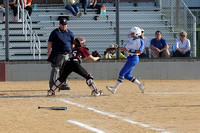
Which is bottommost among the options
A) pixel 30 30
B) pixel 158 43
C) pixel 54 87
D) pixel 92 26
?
pixel 54 87

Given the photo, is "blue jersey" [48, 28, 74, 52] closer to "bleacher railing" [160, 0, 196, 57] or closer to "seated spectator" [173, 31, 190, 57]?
"seated spectator" [173, 31, 190, 57]

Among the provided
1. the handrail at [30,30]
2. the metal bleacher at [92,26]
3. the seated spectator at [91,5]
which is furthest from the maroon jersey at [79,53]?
the seated spectator at [91,5]

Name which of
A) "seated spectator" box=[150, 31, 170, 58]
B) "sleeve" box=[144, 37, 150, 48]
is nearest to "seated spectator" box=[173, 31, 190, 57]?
"seated spectator" box=[150, 31, 170, 58]

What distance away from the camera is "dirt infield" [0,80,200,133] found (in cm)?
815

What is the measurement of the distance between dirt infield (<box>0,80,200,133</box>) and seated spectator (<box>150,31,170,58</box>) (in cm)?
221

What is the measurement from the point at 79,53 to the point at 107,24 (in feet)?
25.8

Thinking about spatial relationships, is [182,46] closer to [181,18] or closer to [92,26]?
[181,18]

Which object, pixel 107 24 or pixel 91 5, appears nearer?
pixel 107 24

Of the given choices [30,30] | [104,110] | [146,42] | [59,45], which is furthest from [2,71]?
[104,110]

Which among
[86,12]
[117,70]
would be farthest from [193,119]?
[86,12]

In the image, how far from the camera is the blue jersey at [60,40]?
1302cm

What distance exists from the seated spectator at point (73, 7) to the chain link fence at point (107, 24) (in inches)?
8.0

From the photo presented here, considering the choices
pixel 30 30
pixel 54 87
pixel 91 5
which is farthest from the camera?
pixel 91 5

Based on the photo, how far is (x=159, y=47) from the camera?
1745 cm
